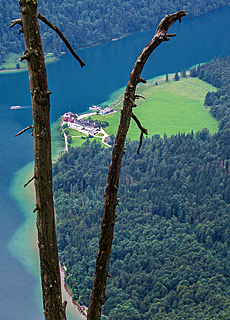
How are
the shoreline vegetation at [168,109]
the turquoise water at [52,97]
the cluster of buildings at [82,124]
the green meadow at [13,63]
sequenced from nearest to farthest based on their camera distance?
the turquoise water at [52,97], the cluster of buildings at [82,124], the shoreline vegetation at [168,109], the green meadow at [13,63]

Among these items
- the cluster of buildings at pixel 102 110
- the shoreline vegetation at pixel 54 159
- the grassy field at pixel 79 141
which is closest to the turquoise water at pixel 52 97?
the shoreline vegetation at pixel 54 159

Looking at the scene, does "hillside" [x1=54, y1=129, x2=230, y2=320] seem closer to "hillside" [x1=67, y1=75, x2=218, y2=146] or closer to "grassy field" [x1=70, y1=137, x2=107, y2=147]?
"grassy field" [x1=70, y1=137, x2=107, y2=147]

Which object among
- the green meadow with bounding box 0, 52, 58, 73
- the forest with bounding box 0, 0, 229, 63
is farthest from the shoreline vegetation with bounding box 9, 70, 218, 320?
the forest with bounding box 0, 0, 229, 63

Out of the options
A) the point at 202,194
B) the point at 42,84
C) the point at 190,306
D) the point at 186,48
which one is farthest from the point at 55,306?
the point at 186,48

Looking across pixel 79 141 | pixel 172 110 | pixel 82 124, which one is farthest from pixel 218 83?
pixel 79 141

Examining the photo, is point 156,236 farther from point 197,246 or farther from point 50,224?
point 50,224

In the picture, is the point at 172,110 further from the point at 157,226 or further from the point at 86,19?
the point at 86,19

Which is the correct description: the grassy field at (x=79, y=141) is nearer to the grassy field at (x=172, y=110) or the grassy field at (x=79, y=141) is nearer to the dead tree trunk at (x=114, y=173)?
the grassy field at (x=172, y=110)
